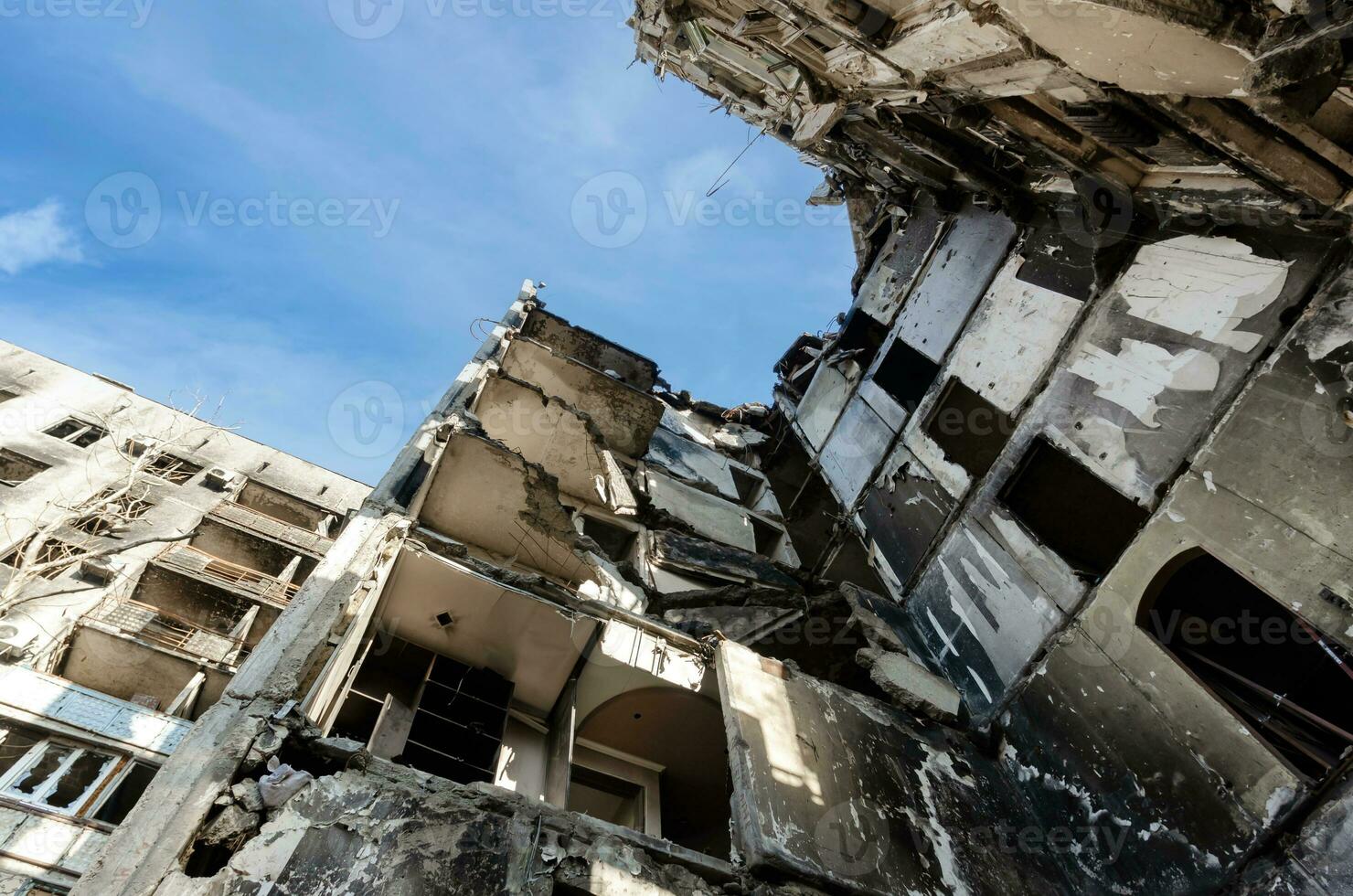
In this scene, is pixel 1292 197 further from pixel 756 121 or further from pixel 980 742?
pixel 756 121

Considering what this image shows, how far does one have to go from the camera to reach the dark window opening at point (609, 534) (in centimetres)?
1061

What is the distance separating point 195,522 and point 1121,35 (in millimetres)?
25355

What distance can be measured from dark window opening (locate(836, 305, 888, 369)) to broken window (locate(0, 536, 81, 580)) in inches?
769

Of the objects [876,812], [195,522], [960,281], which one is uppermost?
[960,281]

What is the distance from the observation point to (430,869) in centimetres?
367

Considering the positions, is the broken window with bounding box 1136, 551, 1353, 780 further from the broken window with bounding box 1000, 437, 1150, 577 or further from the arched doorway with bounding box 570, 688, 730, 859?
the arched doorway with bounding box 570, 688, 730, 859

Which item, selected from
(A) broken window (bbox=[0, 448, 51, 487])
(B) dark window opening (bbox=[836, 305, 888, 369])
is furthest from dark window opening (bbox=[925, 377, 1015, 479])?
(A) broken window (bbox=[0, 448, 51, 487])

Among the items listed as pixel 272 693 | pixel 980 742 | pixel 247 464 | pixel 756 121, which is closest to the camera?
pixel 272 693

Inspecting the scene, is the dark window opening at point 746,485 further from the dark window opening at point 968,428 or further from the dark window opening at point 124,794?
the dark window opening at point 124,794

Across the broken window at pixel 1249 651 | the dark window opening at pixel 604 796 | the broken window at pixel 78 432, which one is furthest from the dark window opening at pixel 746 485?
the broken window at pixel 78 432

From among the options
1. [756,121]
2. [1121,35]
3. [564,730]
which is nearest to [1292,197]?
[1121,35]

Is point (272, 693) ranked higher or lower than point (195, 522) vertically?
higher

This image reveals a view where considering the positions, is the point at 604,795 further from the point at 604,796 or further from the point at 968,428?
the point at 968,428

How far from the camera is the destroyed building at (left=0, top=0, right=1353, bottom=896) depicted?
3.98 meters
